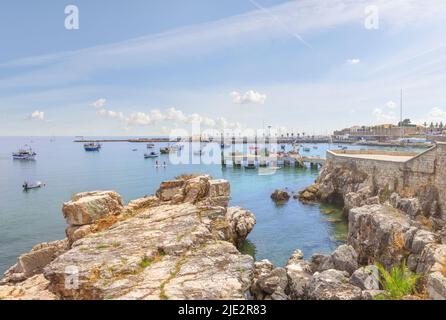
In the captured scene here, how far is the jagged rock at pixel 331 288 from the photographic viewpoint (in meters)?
11.5

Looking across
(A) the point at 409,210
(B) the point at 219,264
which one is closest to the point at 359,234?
(A) the point at 409,210

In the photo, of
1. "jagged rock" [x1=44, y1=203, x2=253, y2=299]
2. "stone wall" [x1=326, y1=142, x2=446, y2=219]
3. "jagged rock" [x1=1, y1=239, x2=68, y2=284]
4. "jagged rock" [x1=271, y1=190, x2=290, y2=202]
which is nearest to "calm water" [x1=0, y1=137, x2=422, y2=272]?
"jagged rock" [x1=271, y1=190, x2=290, y2=202]

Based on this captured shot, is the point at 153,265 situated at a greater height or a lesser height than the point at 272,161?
greater

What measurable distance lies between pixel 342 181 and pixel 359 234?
22178 mm

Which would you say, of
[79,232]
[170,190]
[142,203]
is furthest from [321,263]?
[79,232]

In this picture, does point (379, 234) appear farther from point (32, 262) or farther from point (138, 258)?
point (32, 262)

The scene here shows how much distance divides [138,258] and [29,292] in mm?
3889

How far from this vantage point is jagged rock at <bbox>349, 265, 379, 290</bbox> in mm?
12755

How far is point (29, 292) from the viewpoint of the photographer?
35.9ft

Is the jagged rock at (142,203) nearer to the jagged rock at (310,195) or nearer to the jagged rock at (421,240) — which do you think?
the jagged rock at (421,240)

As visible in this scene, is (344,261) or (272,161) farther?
(272,161)

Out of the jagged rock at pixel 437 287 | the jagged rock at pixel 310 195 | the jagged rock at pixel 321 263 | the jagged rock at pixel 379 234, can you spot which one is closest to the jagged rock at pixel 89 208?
the jagged rock at pixel 321 263
